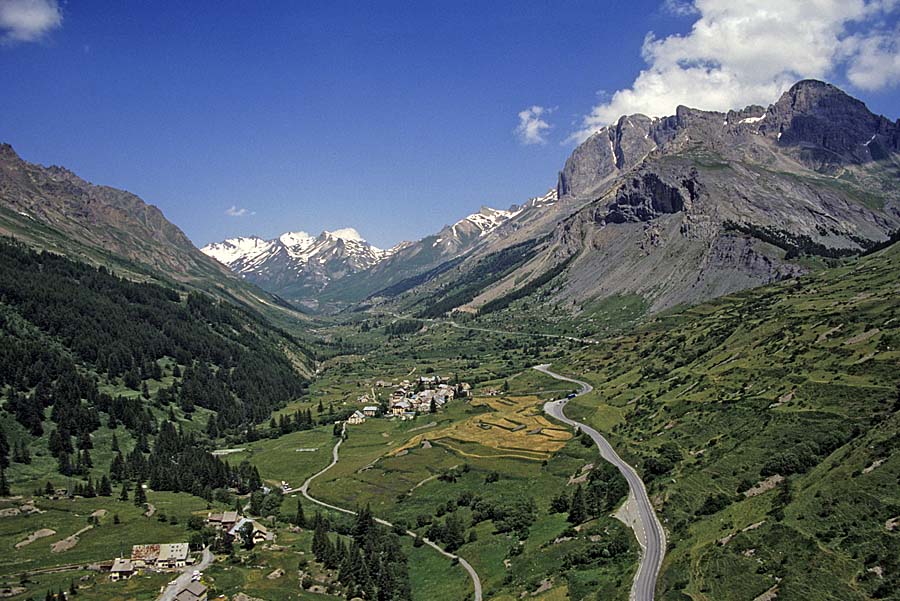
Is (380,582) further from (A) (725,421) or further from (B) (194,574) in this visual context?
(A) (725,421)

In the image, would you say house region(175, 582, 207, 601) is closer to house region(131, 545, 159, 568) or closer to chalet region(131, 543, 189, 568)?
chalet region(131, 543, 189, 568)

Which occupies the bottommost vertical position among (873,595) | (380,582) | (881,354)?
(380,582)

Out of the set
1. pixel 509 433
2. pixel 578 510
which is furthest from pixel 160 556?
pixel 509 433

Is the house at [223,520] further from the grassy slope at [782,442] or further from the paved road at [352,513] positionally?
the grassy slope at [782,442]

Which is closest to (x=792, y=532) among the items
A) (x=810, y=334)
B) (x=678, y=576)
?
(x=678, y=576)

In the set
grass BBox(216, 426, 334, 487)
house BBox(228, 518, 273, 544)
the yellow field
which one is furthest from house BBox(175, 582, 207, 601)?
the yellow field
